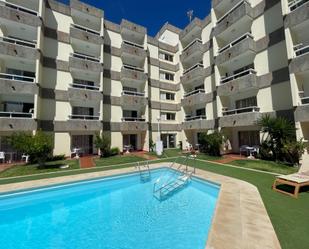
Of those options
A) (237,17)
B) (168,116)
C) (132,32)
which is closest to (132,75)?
(132,32)

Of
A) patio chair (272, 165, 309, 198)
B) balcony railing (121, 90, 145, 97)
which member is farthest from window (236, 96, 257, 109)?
balcony railing (121, 90, 145, 97)

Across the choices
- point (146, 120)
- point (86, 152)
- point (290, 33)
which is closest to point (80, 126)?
point (86, 152)

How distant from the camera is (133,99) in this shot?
85.6 feet

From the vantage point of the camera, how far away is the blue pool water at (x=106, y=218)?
5.88 metres

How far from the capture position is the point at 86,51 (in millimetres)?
24609

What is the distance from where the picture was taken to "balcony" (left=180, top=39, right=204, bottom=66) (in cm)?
2641

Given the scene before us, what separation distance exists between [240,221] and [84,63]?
907 inches

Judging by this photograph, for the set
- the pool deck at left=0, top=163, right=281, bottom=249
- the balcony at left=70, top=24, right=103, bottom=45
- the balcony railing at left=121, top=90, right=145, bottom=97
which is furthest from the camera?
the balcony railing at left=121, top=90, right=145, bottom=97

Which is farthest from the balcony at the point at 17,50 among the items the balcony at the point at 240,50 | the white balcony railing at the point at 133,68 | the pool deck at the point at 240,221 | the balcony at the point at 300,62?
the balcony at the point at 300,62

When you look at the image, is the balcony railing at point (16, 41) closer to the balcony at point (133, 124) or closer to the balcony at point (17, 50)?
the balcony at point (17, 50)

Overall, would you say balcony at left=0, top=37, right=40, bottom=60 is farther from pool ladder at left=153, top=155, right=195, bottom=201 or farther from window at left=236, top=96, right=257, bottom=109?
window at left=236, top=96, right=257, bottom=109

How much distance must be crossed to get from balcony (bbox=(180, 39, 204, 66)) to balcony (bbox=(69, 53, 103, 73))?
14.3 m

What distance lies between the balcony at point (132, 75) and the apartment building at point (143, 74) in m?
0.15

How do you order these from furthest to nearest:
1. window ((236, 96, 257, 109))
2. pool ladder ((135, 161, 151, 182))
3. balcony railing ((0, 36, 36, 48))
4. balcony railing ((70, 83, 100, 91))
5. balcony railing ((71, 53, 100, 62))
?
1. balcony railing ((71, 53, 100, 62))
2. balcony railing ((70, 83, 100, 91))
3. window ((236, 96, 257, 109))
4. balcony railing ((0, 36, 36, 48))
5. pool ladder ((135, 161, 151, 182))
